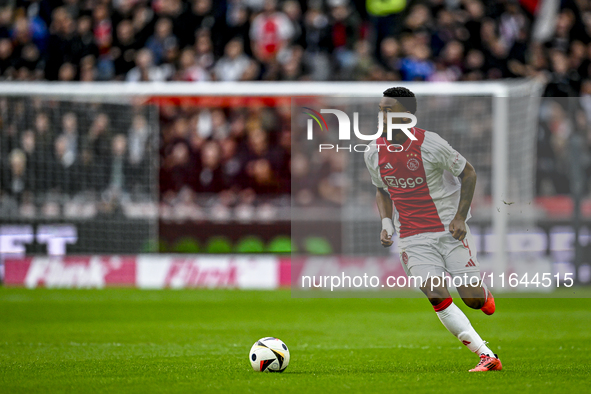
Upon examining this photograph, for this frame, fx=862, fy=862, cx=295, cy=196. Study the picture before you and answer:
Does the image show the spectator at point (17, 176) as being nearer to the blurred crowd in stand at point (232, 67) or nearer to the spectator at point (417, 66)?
the blurred crowd in stand at point (232, 67)

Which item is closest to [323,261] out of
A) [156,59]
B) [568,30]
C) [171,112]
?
[171,112]

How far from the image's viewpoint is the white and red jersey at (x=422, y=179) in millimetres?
6340

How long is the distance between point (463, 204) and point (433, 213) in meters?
0.23

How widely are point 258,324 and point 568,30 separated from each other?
9.53 meters

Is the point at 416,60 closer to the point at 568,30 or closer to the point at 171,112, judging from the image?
the point at 568,30

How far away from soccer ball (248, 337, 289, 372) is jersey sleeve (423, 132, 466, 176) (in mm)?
1762

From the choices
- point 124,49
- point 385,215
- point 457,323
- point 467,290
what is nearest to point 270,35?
point 124,49

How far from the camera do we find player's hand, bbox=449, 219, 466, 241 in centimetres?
623

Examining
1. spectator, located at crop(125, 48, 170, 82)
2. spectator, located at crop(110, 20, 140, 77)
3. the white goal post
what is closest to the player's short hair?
the white goal post

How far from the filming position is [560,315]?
10.8 m

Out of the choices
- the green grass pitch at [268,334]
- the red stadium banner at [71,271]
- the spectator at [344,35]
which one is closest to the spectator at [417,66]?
the spectator at [344,35]

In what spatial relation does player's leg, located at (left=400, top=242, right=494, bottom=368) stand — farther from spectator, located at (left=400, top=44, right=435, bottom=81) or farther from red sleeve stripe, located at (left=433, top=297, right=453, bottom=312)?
spectator, located at (left=400, top=44, right=435, bottom=81)

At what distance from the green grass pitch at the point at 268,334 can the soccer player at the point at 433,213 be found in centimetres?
49

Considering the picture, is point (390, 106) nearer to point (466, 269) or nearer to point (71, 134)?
point (466, 269)
